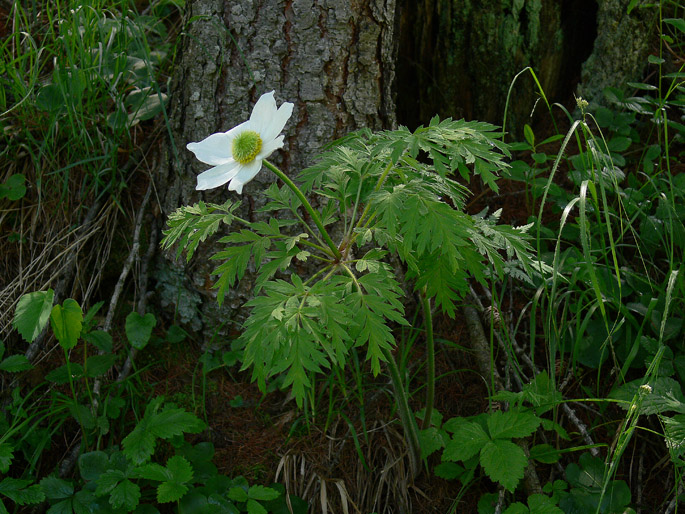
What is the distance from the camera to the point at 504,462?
1694mm

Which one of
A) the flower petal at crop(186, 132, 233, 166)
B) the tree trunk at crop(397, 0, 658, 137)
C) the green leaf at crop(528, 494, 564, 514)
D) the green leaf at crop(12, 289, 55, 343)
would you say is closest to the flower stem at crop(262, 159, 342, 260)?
the flower petal at crop(186, 132, 233, 166)

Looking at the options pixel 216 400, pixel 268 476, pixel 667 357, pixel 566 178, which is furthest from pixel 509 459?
pixel 566 178

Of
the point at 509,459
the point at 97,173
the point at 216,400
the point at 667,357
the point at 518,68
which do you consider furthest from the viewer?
the point at 518,68

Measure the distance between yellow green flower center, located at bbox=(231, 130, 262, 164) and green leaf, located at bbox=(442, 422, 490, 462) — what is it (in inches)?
40.8

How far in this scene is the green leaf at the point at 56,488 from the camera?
1889 millimetres

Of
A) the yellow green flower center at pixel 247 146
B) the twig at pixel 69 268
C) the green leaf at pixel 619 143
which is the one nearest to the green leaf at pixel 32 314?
the twig at pixel 69 268

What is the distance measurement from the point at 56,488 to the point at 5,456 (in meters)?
0.18

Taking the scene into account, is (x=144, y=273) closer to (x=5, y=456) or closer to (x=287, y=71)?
(x=5, y=456)

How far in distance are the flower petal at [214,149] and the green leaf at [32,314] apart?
84cm

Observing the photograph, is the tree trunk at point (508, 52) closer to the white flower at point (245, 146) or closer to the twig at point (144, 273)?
the twig at point (144, 273)

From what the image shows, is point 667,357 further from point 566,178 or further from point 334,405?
point 334,405

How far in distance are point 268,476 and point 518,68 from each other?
1.96 meters

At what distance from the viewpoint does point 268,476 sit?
205 centimetres

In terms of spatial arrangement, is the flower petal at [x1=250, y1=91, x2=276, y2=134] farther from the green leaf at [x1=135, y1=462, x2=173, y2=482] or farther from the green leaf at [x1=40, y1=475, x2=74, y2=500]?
the green leaf at [x1=40, y1=475, x2=74, y2=500]
